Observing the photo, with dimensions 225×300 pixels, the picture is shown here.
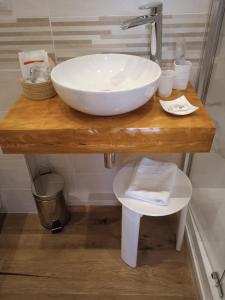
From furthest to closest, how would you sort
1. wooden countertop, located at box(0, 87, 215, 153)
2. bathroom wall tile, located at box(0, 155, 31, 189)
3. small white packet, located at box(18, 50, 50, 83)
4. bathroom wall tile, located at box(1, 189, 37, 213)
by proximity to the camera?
bathroom wall tile, located at box(1, 189, 37, 213)
bathroom wall tile, located at box(0, 155, 31, 189)
small white packet, located at box(18, 50, 50, 83)
wooden countertop, located at box(0, 87, 215, 153)

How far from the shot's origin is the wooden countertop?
32.4 inches

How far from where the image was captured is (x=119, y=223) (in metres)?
1.57

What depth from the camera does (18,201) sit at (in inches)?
63.2

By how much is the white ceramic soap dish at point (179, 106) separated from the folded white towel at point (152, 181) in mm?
381

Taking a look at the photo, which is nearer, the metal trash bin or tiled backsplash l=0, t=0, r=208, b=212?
tiled backsplash l=0, t=0, r=208, b=212

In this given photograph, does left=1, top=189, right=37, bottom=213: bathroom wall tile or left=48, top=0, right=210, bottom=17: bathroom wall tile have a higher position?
left=48, top=0, right=210, bottom=17: bathroom wall tile

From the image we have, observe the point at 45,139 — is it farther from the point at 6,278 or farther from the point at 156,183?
the point at 6,278

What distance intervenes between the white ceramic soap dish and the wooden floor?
89 centimetres

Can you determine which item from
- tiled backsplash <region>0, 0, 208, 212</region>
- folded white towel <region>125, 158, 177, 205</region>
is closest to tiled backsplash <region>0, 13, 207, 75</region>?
tiled backsplash <region>0, 0, 208, 212</region>

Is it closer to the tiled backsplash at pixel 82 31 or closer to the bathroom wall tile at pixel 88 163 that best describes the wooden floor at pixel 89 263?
the bathroom wall tile at pixel 88 163

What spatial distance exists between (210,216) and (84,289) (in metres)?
0.77

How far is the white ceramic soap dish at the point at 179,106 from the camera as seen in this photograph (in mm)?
865

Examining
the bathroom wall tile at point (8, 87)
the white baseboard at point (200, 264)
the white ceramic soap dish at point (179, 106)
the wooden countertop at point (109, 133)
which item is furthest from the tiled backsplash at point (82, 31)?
the white baseboard at point (200, 264)

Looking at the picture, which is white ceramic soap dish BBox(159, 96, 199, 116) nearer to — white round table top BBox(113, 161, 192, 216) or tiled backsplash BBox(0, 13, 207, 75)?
tiled backsplash BBox(0, 13, 207, 75)
